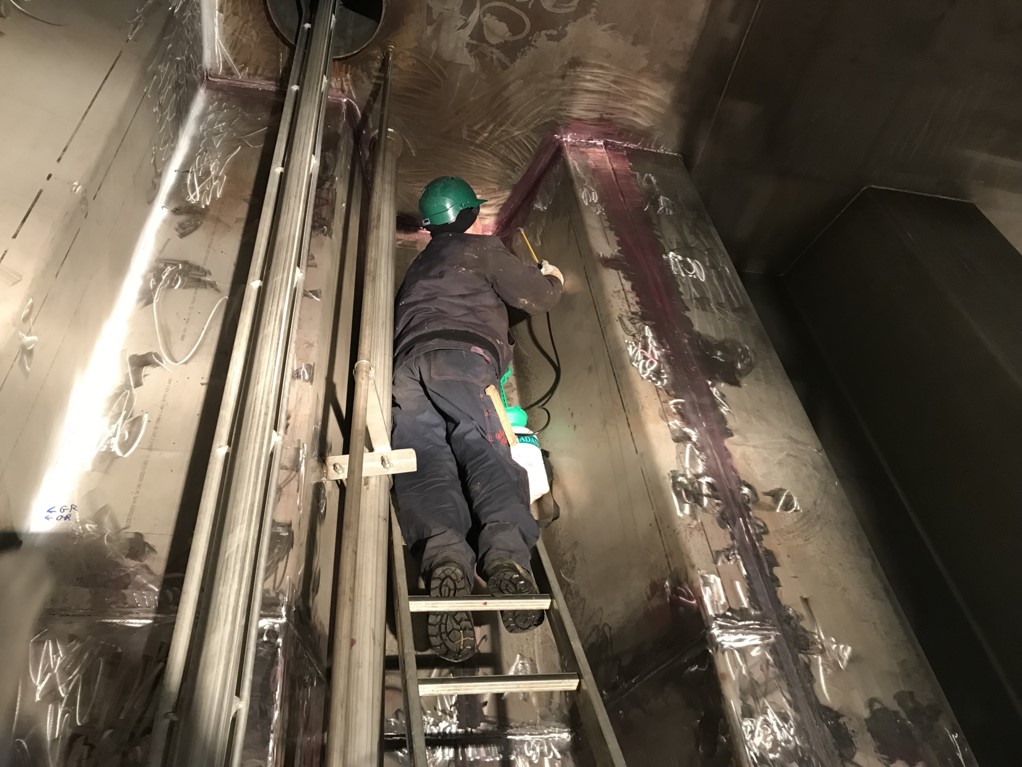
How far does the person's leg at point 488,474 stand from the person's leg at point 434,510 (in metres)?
0.04

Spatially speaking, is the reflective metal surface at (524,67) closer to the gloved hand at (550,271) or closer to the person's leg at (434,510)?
the gloved hand at (550,271)

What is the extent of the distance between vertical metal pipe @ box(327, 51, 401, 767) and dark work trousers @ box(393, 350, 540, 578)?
19 centimetres

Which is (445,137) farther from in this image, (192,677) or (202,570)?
(192,677)

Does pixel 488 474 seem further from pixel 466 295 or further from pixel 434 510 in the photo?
pixel 466 295

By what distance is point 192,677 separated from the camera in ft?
3.00

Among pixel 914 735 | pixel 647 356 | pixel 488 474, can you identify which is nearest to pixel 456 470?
pixel 488 474

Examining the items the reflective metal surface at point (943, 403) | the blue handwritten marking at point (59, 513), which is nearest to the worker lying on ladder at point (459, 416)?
the blue handwritten marking at point (59, 513)

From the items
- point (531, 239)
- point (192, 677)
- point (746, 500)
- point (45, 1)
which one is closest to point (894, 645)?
point (746, 500)

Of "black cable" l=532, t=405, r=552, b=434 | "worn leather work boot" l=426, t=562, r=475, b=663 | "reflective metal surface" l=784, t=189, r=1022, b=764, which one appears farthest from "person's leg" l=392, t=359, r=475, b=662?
"reflective metal surface" l=784, t=189, r=1022, b=764

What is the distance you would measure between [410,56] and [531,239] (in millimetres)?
847

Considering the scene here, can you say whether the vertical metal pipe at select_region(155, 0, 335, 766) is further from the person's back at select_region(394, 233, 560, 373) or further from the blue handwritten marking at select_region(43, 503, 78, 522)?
the person's back at select_region(394, 233, 560, 373)

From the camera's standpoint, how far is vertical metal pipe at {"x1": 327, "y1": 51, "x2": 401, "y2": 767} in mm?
1010

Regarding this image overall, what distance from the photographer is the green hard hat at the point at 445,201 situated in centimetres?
231

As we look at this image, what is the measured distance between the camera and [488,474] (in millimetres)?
1680
